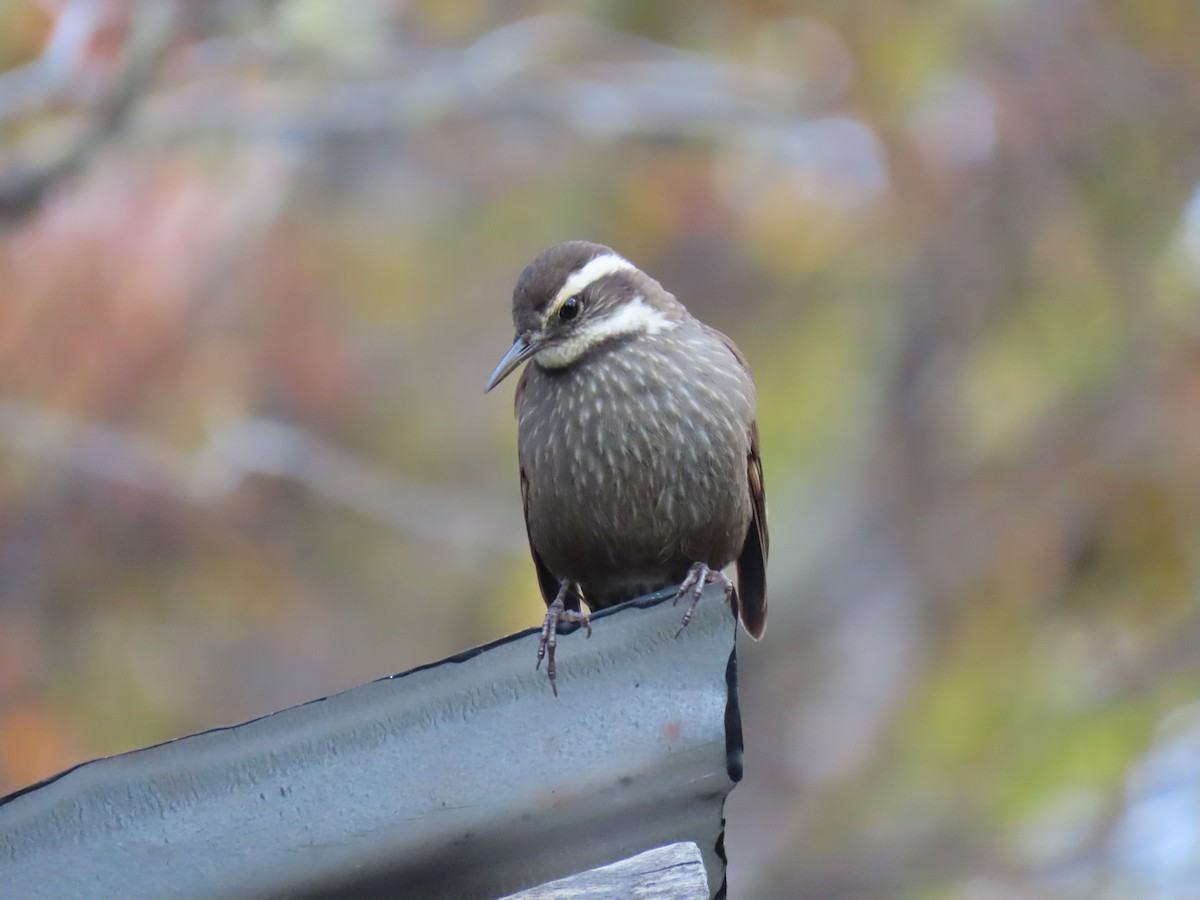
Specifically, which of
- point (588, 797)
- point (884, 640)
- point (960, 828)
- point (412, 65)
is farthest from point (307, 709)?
point (884, 640)

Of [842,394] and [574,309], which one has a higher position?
[842,394]

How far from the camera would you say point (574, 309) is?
4.47 meters

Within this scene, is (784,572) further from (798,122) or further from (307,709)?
(307,709)

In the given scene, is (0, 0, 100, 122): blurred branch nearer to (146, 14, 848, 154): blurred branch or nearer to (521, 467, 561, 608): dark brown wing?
(146, 14, 848, 154): blurred branch

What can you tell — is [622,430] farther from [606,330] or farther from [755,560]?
[755,560]

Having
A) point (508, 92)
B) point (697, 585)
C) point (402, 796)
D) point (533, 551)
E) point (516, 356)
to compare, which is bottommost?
point (402, 796)

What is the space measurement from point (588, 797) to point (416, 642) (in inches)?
394

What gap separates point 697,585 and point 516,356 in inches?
41.7

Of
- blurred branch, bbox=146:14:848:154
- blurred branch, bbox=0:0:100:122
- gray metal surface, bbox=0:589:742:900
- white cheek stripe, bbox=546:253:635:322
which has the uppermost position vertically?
blurred branch, bbox=146:14:848:154

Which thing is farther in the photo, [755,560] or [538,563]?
[755,560]

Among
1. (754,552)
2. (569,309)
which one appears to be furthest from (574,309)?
(754,552)

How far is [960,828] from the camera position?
878cm

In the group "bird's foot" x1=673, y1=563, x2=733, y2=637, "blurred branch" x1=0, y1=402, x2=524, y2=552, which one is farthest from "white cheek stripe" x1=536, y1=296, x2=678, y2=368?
"blurred branch" x1=0, y1=402, x2=524, y2=552

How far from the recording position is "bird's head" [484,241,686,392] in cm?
444
